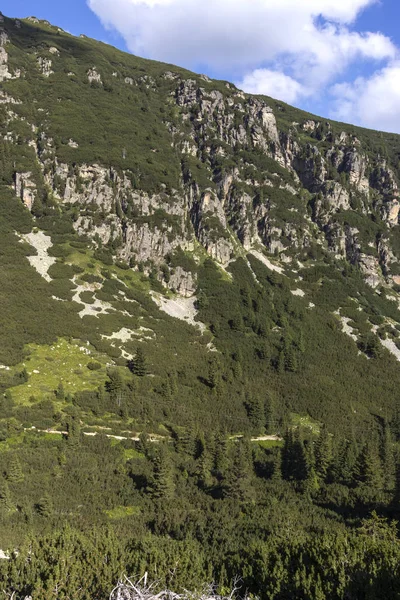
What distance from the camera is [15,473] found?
122ft

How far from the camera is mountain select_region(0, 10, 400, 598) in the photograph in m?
32.1

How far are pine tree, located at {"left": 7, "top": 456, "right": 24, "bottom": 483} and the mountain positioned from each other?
18 cm

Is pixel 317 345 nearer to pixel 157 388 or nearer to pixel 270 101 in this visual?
pixel 157 388

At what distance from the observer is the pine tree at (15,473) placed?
36906mm

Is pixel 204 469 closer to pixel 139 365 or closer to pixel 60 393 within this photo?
pixel 60 393

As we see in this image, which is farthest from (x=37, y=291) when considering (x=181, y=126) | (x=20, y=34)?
(x=20, y=34)

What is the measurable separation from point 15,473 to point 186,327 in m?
47.6

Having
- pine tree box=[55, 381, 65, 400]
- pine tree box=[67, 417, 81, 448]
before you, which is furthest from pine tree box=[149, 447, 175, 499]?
pine tree box=[55, 381, 65, 400]

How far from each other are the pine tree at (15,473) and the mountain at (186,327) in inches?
7.0

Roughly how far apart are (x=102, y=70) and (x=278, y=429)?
13603 centimetres

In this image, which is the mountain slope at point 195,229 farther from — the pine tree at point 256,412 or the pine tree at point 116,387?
the pine tree at point 116,387

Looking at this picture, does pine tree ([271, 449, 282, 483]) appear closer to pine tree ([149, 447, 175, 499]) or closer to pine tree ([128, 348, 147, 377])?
pine tree ([149, 447, 175, 499])

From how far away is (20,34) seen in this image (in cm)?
15275

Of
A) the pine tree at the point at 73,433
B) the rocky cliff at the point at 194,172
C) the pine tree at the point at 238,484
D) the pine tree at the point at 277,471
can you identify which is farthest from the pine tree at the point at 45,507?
the rocky cliff at the point at 194,172
